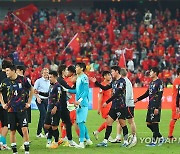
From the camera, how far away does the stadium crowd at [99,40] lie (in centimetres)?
4194

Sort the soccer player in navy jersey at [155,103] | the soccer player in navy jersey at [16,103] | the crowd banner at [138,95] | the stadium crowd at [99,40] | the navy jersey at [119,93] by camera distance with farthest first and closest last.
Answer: the stadium crowd at [99,40], the crowd banner at [138,95], the soccer player in navy jersey at [155,103], the navy jersey at [119,93], the soccer player in navy jersey at [16,103]

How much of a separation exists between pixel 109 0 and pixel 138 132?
28469 mm

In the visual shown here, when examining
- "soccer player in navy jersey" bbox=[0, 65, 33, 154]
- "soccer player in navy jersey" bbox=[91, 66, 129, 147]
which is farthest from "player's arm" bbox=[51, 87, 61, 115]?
"soccer player in navy jersey" bbox=[0, 65, 33, 154]

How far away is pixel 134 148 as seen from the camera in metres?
16.9

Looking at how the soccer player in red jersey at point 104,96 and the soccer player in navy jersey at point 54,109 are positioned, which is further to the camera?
the soccer player in red jersey at point 104,96

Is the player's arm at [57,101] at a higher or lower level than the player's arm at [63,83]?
lower

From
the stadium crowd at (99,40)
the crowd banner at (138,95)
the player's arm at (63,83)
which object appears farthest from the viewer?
the stadium crowd at (99,40)

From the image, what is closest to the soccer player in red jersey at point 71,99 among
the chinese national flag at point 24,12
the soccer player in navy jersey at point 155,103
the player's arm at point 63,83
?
the player's arm at point 63,83

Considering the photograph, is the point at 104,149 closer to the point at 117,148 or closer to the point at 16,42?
the point at 117,148

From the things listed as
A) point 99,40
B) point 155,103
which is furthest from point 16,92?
point 99,40

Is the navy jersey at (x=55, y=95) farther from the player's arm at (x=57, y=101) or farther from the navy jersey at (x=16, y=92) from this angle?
the navy jersey at (x=16, y=92)

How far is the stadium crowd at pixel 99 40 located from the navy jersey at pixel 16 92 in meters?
23.8

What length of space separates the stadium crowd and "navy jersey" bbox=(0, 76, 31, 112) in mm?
23841

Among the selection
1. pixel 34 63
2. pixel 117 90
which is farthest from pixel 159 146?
pixel 34 63
